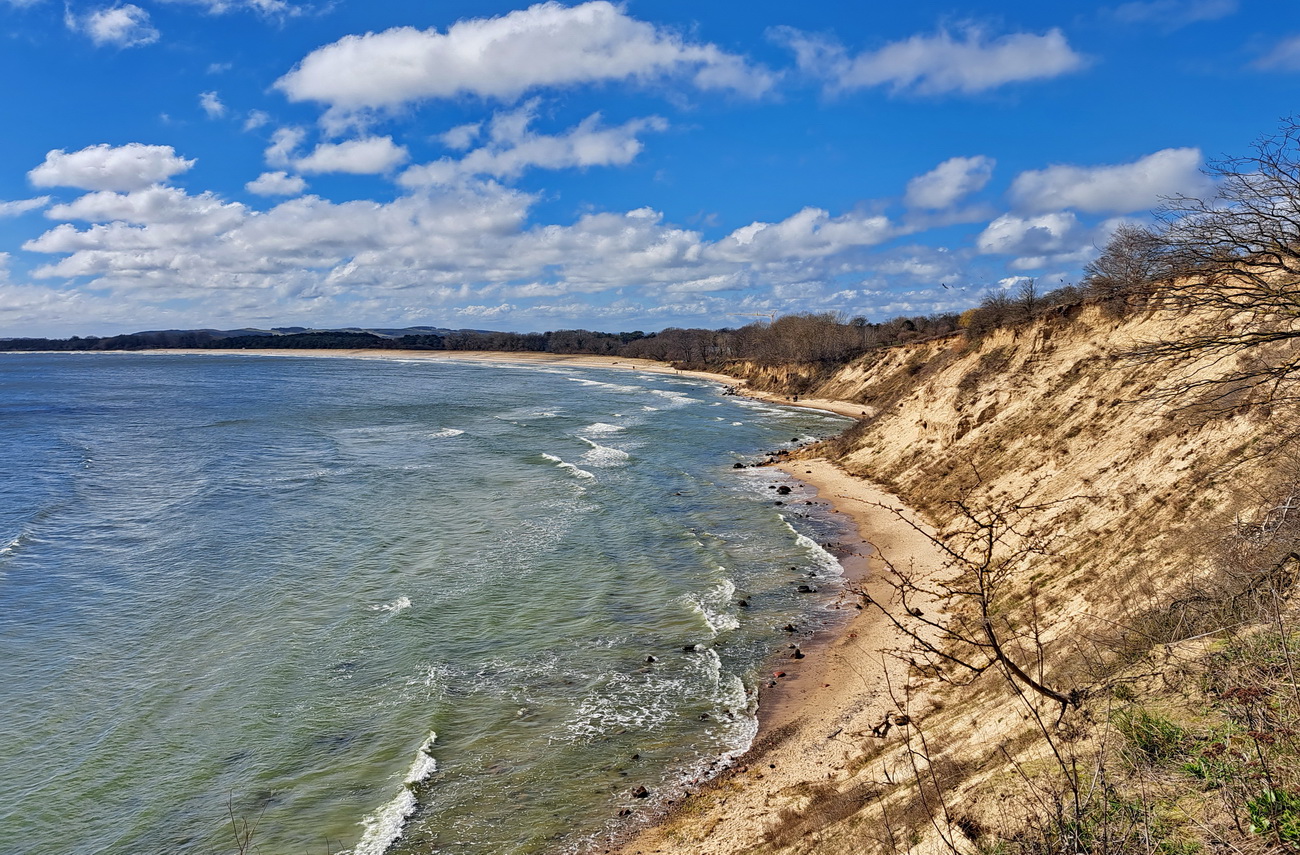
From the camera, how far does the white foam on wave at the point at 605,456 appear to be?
48.1 meters

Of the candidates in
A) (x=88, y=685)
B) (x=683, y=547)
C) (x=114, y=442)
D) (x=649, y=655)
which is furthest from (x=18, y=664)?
(x=114, y=442)

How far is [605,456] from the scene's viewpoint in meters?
50.4

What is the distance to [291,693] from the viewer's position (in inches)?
707

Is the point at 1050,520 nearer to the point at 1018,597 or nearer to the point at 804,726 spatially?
the point at 1018,597

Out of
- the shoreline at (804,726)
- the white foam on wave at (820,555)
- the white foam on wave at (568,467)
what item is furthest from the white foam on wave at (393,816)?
the white foam on wave at (568,467)

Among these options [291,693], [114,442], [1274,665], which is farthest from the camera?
[114,442]

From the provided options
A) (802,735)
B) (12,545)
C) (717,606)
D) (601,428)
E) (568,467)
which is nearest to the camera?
(802,735)

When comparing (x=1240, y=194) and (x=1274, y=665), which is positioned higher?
(x=1240, y=194)

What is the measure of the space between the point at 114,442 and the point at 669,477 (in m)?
45.5

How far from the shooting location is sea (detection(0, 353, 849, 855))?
45.9 ft

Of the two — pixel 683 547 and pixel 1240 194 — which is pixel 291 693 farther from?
pixel 1240 194

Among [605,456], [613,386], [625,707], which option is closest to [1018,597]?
[625,707]

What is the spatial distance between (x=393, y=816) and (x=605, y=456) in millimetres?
37198

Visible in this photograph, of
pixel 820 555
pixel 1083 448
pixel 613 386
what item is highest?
pixel 613 386
